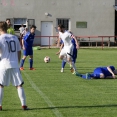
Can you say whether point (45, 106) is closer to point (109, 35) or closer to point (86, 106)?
point (86, 106)

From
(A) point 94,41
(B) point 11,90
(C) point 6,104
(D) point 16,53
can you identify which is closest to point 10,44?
(D) point 16,53

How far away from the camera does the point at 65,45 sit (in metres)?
17.5

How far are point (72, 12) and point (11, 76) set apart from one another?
3330 cm

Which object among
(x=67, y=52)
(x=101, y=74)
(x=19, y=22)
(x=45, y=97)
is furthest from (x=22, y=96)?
(x=19, y=22)

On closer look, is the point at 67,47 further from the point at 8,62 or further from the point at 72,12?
the point at 72,12

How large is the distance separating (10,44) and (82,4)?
3325cm

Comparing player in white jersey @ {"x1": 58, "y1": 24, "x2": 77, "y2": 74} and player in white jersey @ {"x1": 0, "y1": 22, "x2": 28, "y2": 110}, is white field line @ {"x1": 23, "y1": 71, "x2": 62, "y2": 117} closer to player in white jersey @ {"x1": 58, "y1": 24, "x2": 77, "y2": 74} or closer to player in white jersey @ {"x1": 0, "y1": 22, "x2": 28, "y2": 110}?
player in white jersey @ {"x1": 0, "y1": 22, "x2": 28, "y2": 110}

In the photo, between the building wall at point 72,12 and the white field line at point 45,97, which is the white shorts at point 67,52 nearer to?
the white field line at point 45,97

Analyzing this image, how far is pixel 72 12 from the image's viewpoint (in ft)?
140

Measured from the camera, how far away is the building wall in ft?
138

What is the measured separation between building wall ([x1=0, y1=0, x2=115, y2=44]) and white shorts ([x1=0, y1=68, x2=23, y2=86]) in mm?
32494

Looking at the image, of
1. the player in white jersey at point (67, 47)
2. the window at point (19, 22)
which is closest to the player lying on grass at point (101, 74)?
the player in white jersey at point (67, 47)

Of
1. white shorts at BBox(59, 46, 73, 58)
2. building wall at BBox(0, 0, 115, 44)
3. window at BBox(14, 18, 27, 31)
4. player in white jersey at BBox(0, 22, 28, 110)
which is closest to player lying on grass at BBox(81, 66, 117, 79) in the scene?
white shorts at BBox(59, 46, 73, 58)

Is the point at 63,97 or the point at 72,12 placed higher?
the point at 72,12
